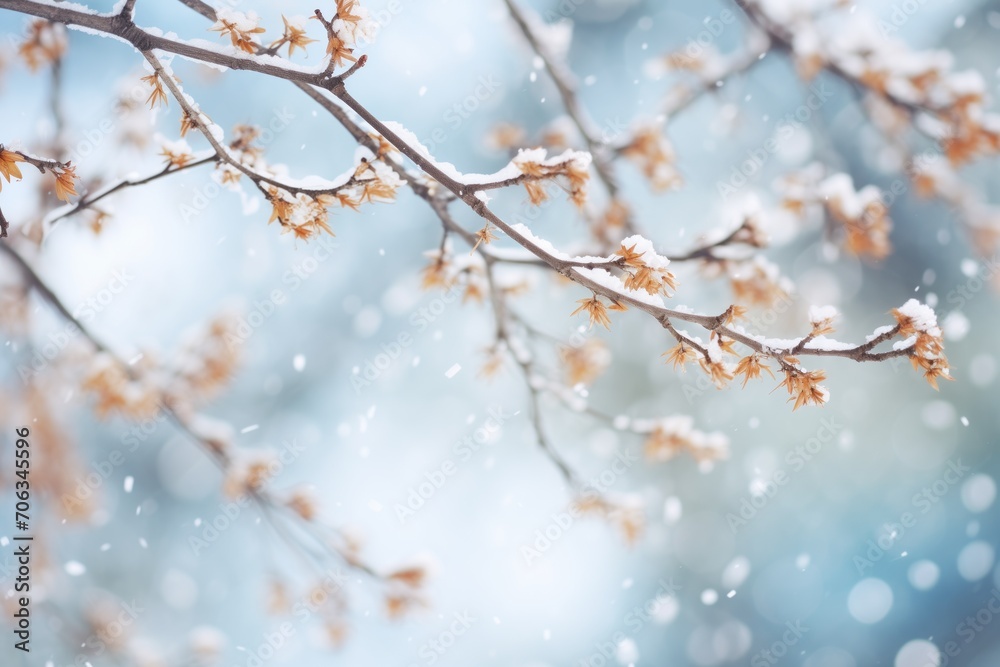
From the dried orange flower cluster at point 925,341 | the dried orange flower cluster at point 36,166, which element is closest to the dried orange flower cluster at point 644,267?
the dried orange flower cluster at point 925,341

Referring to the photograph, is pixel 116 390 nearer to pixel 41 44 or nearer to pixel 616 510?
pixel 41 44

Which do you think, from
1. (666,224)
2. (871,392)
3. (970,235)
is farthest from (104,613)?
(871,392)

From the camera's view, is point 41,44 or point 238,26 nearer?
point 238,26

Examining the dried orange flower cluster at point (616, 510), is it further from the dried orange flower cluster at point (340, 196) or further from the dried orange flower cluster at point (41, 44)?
the dried orange flower cluster at point (41, 44)

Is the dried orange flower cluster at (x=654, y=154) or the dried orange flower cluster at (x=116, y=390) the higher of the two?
the dried orange flower cluster at (x=654, y=154)

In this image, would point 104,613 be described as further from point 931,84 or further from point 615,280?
point 931,84

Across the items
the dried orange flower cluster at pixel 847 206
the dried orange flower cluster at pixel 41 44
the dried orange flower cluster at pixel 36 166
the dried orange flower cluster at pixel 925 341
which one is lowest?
the dried orange flower cluster at pixel 925 341

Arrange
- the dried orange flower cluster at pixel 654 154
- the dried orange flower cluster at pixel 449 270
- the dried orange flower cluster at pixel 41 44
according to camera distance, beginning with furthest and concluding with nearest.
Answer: the dried orange flower cluster at pixel 654 154 < the dried orange flower cluster at pixel 41 44 < the dried orange flower cluster at pixel 449 270

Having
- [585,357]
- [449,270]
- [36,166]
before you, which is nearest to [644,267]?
[449,270]

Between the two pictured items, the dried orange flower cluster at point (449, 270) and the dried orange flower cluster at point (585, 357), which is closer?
the dried orange flower cluster at point (449, 270)

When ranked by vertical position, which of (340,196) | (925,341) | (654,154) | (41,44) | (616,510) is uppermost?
(41,44)

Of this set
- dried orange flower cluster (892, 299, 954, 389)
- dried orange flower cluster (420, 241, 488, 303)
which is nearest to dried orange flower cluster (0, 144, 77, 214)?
dried orange flower cluster (420, 241, 488, 303)
